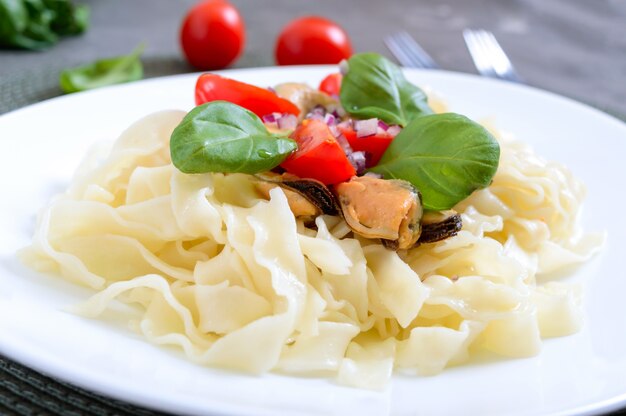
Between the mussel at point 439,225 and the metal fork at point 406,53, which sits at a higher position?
the mussel at point 439,225

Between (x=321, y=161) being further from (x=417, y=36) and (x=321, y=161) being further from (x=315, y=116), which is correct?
Answer: (x=417, y=36)

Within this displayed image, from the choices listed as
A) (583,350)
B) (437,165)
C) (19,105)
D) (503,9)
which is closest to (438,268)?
(437,165)

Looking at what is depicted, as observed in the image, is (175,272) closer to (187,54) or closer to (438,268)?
(438,268)

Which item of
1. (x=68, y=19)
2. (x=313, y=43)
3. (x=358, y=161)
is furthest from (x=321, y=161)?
(x=68, y=19)

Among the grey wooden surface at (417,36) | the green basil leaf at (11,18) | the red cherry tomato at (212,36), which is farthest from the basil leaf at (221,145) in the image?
the green basil leaf at (11,18)

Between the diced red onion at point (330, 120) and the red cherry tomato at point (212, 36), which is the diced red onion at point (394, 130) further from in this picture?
the red cherry tomato at point (212, 36)

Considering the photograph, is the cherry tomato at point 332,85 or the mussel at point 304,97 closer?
the mussel at point 304,97
